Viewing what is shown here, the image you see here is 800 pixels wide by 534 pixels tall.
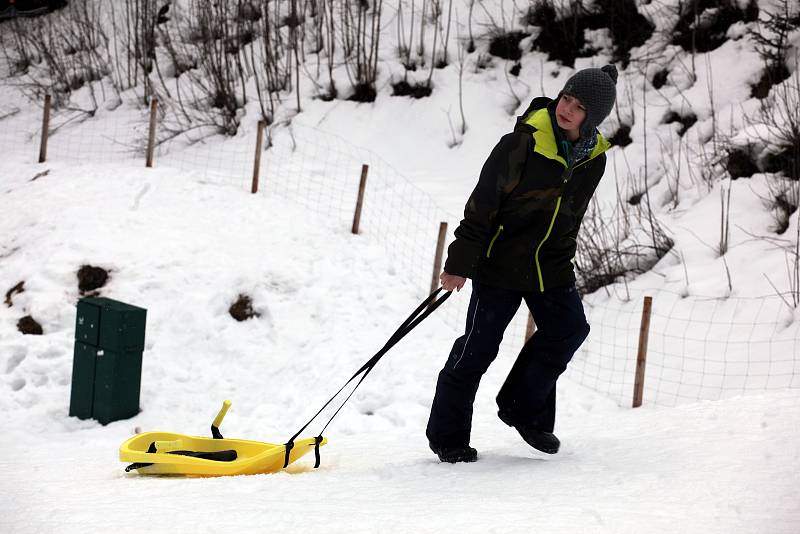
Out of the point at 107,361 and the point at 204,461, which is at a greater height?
the point at 204,461

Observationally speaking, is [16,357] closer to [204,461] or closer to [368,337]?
[368,337]

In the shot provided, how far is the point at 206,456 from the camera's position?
13.2ft

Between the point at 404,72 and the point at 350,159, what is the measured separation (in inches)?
76.8

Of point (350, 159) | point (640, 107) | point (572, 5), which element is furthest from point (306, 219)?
point (572, 5)

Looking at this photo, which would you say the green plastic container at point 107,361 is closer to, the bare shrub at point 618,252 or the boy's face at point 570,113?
the boy's face at point 570,113

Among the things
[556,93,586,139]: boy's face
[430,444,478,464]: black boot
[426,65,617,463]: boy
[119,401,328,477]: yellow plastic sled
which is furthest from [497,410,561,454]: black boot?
[556,93,586,139]: boy's face

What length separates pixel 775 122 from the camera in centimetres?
751

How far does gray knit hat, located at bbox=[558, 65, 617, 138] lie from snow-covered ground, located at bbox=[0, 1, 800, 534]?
1.40 meters

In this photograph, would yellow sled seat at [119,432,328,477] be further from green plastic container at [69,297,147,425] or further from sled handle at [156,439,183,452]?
green plastic container at [69,297,147,425]

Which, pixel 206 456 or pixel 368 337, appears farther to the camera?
pixel 368 337

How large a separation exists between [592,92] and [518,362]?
1212mm

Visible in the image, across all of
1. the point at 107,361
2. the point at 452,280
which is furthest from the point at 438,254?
the point at 452,280

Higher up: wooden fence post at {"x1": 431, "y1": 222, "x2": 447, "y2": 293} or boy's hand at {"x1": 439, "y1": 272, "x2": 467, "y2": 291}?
boy's hand at {"x1": 439, "y1": 272, "x2": 467, "y2": 291}

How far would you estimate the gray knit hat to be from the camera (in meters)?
3.28
